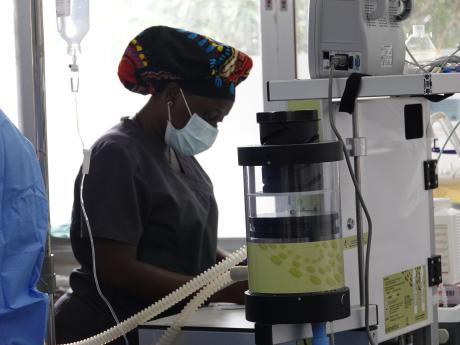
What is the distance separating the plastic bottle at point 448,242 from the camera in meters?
2.44

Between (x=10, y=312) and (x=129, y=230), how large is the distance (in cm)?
60

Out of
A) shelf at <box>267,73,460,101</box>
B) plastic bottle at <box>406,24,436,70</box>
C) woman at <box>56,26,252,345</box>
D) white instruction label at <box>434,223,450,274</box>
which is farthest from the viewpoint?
plastic bottle at <box>406,24,436,70</box>

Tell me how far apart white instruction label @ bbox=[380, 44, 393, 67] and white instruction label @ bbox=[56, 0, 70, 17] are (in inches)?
30.2

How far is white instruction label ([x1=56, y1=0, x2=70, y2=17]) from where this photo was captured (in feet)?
7.24

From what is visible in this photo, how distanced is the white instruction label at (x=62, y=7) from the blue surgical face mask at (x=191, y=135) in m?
0.48

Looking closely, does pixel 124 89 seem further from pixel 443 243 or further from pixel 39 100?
pixel 443 243

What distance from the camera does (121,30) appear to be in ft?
13.0

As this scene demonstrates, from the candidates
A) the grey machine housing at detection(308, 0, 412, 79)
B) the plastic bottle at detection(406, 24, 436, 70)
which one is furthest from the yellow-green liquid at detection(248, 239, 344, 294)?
the plastic bottle at detection(406, 24, 436, 70)

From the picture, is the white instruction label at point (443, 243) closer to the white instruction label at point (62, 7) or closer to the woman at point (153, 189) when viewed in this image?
the woman at point (153, 189)

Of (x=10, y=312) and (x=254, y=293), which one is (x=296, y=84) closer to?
(x=254, y=293)

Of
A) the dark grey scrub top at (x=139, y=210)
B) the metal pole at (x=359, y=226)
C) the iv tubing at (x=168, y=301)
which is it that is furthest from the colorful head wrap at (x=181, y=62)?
the metal pole at (x=359, y=226)

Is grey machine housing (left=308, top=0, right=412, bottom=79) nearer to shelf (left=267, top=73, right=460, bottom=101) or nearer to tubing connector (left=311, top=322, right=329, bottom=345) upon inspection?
shelf (left=267, top=73, right=460, bottom=101)

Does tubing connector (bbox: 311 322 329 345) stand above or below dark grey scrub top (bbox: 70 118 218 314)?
below

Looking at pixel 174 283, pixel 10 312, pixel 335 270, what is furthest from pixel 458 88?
pixel 10 312
